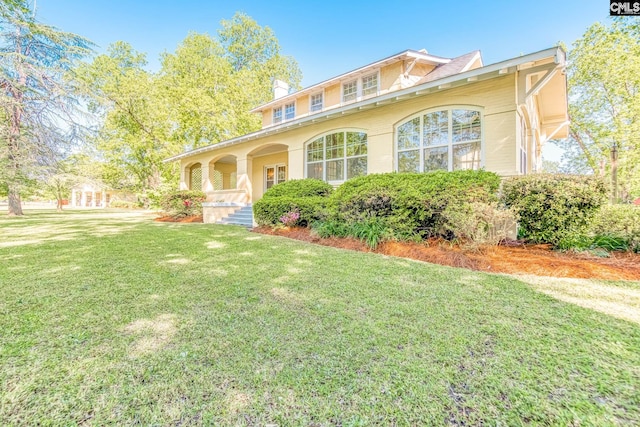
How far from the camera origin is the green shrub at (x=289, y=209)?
8039mm

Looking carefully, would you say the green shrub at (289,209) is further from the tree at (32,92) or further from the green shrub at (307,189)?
the tree at (32,92)

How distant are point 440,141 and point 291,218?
189 inches

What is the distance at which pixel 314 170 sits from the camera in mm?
10828

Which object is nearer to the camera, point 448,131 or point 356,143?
point 448,131

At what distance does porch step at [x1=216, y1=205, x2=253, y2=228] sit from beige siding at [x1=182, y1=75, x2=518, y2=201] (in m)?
1.87

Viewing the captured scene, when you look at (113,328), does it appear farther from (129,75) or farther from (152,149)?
(129,75)

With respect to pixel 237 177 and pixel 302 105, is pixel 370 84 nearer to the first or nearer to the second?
A: pixel 302 105

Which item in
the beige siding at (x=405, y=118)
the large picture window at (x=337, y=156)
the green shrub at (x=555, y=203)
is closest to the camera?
the green shrub at (x=555, y=203)

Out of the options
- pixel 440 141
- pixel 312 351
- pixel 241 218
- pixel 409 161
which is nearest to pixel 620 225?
pixel 440 141

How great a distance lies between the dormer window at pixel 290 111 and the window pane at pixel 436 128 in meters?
9.79

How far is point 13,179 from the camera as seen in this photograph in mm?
11367

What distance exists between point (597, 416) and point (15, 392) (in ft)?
10.7

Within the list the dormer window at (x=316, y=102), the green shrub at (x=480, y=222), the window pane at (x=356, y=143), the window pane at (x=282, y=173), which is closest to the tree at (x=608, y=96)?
the window pane at (x=356, y=143)

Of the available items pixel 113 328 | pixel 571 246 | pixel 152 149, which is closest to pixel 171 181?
pixel 152 149
